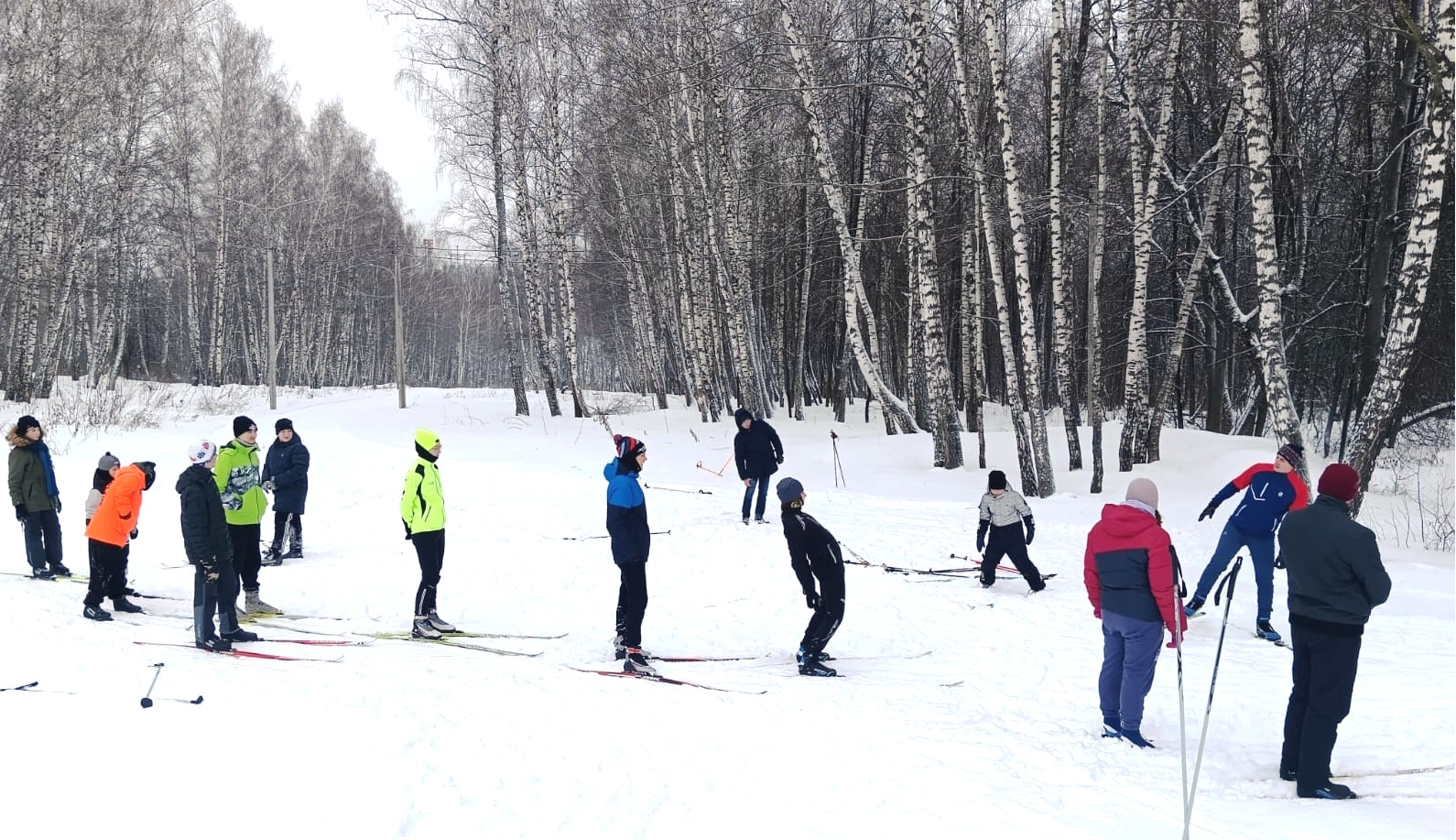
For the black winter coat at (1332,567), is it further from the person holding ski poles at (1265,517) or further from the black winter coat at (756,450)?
the black winter coat at (756,450)

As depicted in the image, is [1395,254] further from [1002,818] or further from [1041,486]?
[1002,818]

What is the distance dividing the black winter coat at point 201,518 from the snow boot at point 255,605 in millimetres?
1745

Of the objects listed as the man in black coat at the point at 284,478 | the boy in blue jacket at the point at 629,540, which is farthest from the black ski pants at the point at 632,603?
the man in black coat at the point at 284,478

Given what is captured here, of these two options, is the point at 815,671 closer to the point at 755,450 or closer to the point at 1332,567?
the point at 1332,567

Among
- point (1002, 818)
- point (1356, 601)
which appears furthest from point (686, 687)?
point (1356, 601)

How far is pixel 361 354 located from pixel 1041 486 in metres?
57.2

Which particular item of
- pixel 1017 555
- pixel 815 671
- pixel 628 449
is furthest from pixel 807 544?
pixel 1017 555

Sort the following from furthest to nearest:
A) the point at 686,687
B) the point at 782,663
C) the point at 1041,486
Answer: the point at 1041,486 → the point at 782,663 → the point at 686,687

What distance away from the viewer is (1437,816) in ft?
15.5

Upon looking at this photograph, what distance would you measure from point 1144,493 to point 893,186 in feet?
72.5

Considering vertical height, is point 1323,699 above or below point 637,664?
above

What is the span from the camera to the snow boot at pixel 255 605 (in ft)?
28.9

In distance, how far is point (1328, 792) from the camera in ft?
16.4

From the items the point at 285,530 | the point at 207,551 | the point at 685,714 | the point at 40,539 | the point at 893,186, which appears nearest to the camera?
the point at 685,714
